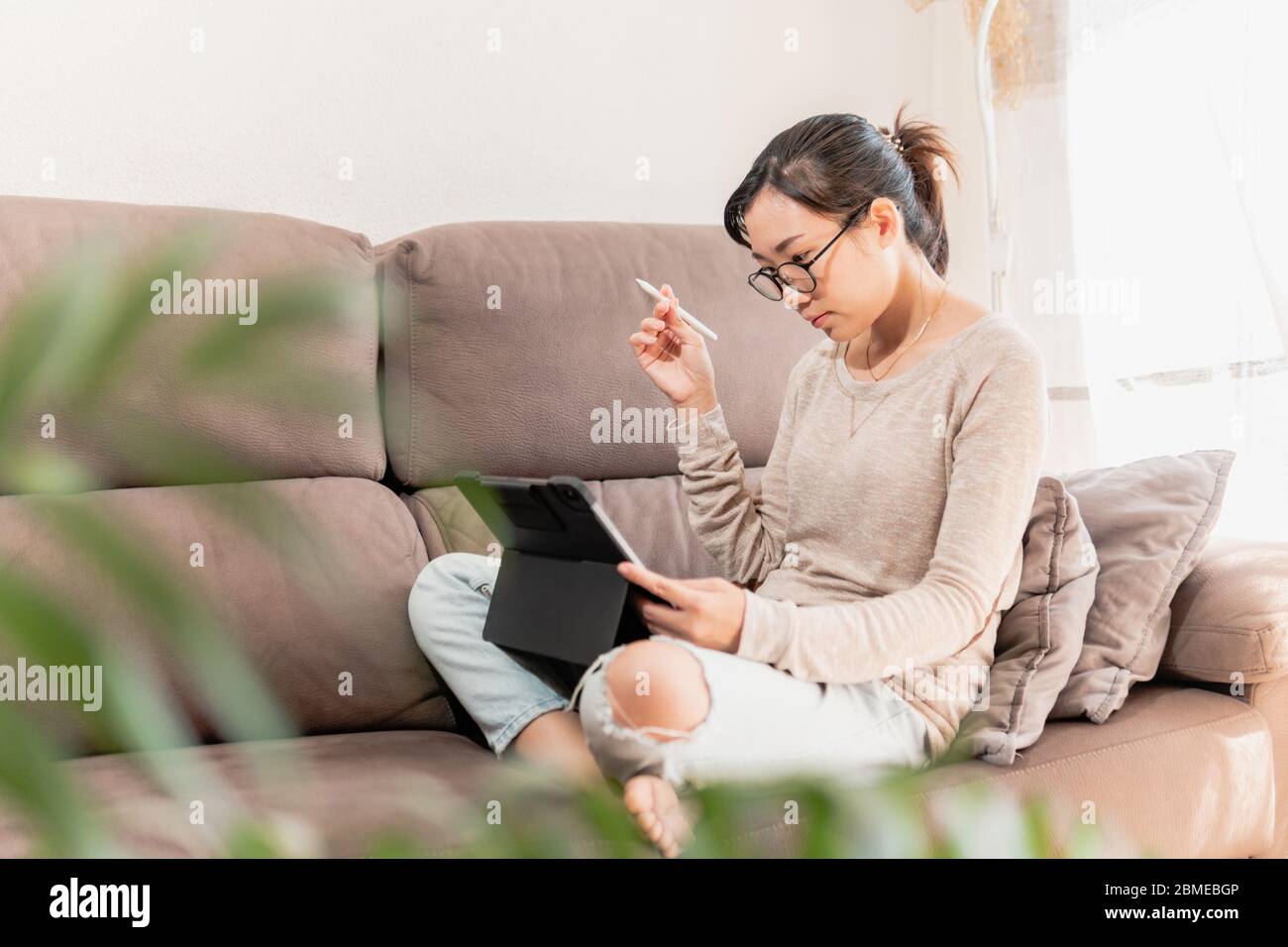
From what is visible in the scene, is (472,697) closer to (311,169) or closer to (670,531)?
(670,531)

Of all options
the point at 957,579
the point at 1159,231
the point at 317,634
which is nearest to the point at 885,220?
the point at 957,579

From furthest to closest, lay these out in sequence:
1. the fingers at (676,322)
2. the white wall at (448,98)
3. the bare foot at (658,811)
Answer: the white wall at (448,98) → the fingers at (676,322) → the bare foot at (658,811)

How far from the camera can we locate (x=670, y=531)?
1588mm

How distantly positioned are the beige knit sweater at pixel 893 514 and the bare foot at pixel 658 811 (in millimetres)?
143

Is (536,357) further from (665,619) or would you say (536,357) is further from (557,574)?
(665,619)

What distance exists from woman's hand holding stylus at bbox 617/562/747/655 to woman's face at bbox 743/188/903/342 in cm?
38

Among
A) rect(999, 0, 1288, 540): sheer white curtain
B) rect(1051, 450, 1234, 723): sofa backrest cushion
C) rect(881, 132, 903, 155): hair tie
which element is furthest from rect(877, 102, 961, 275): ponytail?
rect(999, 0, 1288, 540): sheer white curtain

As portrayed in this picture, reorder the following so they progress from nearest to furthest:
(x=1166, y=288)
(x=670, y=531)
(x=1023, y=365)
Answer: (x=1023, y=365) → (x=670, y=531) → (x=1166, y=288)

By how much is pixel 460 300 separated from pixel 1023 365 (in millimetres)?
789

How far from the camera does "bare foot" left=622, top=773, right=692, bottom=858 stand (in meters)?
0.89

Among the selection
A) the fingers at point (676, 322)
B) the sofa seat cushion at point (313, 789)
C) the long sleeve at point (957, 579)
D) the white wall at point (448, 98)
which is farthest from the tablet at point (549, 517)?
the white wall at point (448, 98)

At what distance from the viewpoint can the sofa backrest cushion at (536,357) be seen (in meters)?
1.56

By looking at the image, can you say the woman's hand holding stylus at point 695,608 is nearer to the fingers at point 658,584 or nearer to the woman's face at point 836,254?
the fingers at point 658,584
